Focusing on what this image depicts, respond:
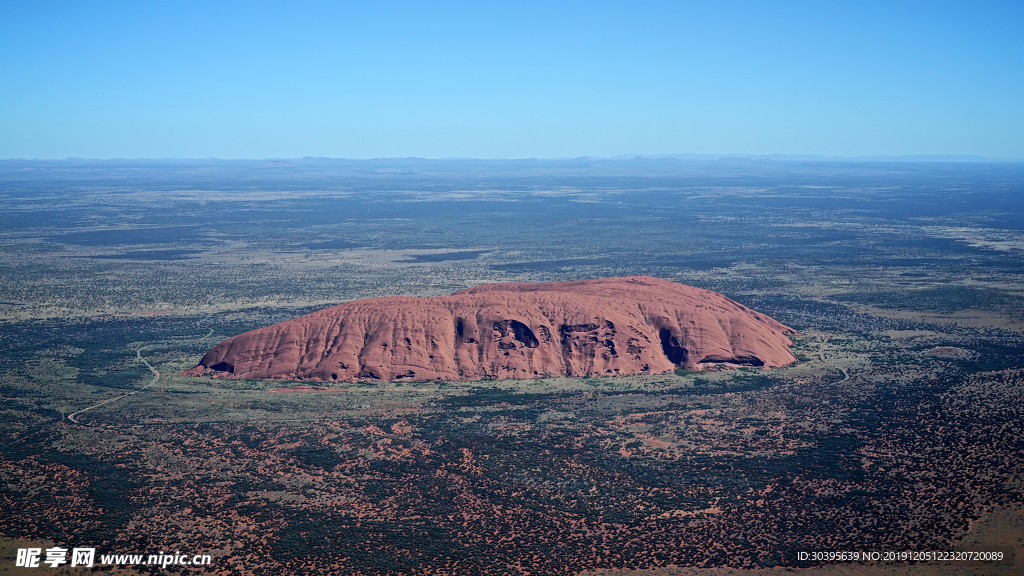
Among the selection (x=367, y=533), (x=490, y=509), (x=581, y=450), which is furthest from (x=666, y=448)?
(x=367, y=533)

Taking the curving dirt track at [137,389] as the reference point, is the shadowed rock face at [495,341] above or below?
above

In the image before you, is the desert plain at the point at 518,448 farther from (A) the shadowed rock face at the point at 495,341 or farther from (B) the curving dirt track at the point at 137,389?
(A) the shadowed rock face at the point at 495,341

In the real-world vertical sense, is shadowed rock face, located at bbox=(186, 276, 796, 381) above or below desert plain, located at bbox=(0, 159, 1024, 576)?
above

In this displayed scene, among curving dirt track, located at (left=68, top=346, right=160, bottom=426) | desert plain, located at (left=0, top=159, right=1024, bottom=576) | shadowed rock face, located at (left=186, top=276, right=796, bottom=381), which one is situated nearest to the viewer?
desert plain, located at (left=0, top=159, right=1024, bottom=576)

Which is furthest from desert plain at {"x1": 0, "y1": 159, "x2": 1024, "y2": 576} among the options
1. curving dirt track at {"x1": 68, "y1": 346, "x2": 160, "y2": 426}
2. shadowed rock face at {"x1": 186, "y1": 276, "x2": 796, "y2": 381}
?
shadowed rock face at {"x1": 186, "y1": 276, "x2": 796, "y2": 381}

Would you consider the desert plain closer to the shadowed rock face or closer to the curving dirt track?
the curving dirt track

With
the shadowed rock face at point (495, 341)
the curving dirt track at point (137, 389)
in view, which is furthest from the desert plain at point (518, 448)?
the shadowed rock face at point (495, 341)

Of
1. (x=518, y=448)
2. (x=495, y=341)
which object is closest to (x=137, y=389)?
(x=495, y=341)

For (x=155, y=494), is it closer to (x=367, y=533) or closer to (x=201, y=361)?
(x=367, y=533)
